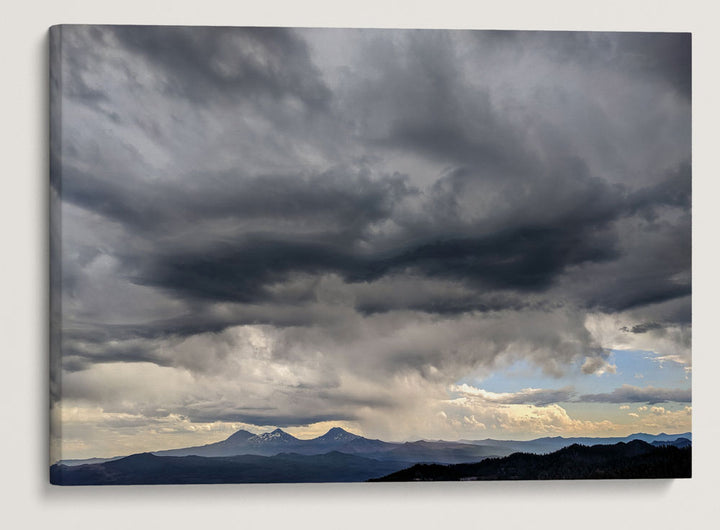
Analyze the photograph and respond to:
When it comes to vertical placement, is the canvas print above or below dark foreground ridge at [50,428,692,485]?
above

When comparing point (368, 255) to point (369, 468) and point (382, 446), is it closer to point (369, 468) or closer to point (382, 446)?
point (382, 446)

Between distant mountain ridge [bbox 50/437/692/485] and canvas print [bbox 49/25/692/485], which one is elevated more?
canvas print [bbox 49/25/692/485]

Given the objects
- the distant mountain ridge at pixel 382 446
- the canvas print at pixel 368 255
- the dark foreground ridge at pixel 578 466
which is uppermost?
the canvas print at pixel 368 255

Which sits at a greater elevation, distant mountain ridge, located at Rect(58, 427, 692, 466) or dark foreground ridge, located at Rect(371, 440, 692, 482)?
distant mountain ridge, located at Rect(58, 427, 692, 466)

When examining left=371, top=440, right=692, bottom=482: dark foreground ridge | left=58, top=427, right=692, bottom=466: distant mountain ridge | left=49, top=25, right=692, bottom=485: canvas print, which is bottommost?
left=371, top=440, right=692, bottom=482: dark foreground ridge

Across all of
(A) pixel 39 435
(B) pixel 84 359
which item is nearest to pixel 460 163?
(B) pixel 84 359

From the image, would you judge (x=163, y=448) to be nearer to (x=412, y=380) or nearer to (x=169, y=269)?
(x=169, y=269)
